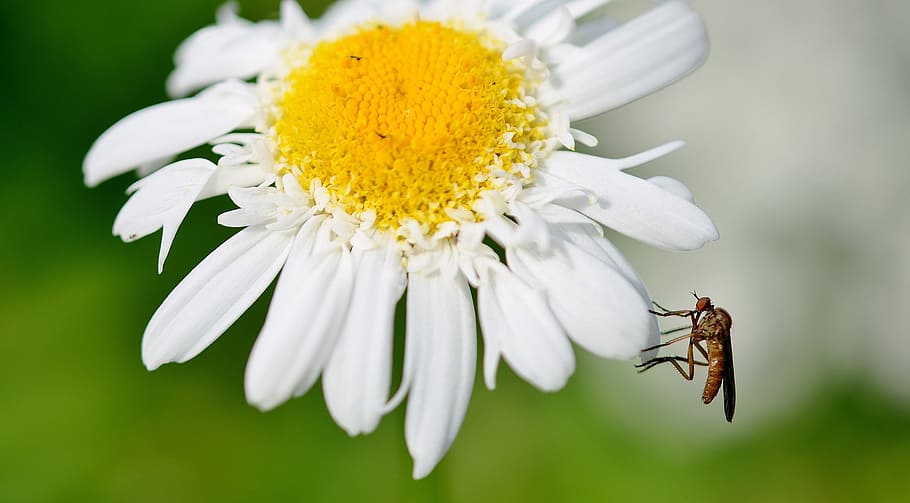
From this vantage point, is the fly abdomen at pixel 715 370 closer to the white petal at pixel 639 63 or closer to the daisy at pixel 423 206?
the daisy at pixel 423 206

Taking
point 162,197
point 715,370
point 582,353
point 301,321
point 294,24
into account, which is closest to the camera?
point 301,321

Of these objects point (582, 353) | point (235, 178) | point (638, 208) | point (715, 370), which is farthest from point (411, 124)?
point (582, 353)

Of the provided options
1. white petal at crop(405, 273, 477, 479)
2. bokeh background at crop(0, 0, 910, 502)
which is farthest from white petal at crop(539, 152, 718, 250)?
bokeh background at crop(0, 0, 910, 502)

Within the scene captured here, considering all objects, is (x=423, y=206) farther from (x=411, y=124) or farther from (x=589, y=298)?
(x=589, y=298)

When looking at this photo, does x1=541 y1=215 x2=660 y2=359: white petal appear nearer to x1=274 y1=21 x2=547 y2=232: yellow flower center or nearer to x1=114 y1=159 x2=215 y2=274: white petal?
x1=274 y1=21 x2=547 y2=232: yellow flower center

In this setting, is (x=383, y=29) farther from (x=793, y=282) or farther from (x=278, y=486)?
(x=793, y=282)

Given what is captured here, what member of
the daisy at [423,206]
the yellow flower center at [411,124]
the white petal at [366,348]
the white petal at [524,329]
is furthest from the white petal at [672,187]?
the white petal at [366,348]
